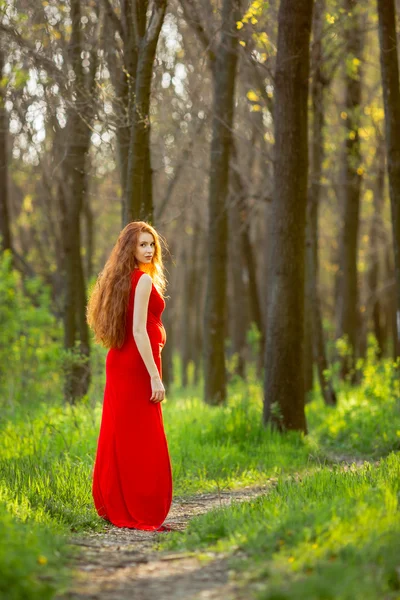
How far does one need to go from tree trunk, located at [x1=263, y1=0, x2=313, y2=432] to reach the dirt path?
176 inches

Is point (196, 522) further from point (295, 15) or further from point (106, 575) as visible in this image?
point (295, 15)

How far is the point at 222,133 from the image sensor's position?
1388 centimetres

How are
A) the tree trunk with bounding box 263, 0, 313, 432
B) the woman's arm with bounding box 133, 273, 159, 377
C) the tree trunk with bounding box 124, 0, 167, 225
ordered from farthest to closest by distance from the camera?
the tree trunk with bounding box 263, 0, 313, 432 < the tree trunk with bounding box 124, 0, 167, 225 < the woman's arm with bounding box 133, 273, 159, 377

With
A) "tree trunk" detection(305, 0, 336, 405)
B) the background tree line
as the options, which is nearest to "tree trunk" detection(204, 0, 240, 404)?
the background tree line

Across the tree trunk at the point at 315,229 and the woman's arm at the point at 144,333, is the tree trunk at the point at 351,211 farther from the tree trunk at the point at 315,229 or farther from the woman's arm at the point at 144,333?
the woman's arm at the point at 144,333

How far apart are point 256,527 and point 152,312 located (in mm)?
2278

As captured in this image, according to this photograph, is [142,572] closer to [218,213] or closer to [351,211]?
[218,213]

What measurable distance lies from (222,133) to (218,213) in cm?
130

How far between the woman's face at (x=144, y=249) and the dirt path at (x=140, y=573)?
225 cm

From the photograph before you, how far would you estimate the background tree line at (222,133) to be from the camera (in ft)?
34.6

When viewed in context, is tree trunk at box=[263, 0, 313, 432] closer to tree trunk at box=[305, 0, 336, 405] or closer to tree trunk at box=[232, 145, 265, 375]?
tree trunk at box=[305, 0, 336, 405]

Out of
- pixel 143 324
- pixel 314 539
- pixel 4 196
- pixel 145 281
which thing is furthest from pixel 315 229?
pixel 314 539

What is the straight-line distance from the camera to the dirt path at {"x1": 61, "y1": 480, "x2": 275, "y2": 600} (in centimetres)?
458

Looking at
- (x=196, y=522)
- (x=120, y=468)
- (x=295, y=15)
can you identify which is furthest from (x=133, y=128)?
(x=196, y=522)
